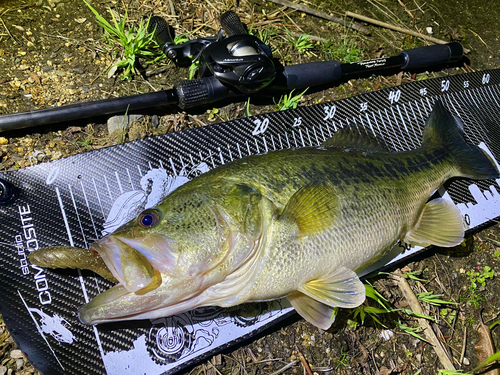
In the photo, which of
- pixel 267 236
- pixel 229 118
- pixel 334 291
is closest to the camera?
pixel 267 236

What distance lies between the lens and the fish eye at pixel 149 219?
1943 mm

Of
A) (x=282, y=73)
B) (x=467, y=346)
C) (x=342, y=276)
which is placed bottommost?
(x=467, y=346)

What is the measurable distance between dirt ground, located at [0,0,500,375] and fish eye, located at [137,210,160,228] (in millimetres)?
1312

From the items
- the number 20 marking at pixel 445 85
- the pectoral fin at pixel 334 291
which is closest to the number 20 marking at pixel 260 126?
the pectoral fin at pixel 334 291

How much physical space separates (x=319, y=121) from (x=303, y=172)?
1.20 meters

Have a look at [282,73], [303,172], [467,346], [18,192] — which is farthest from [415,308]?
[18,192]

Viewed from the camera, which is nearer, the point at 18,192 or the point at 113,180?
the point at 18,192

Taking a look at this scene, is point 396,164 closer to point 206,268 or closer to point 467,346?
point 206,268

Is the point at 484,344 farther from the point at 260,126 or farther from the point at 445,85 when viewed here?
the point at 260,126

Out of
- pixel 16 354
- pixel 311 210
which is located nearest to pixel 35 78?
pixel 16 354

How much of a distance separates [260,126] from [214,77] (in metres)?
0.60

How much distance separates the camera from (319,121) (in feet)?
11.2

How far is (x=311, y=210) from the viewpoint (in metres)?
2.22

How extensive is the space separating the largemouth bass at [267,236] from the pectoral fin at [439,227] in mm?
158
